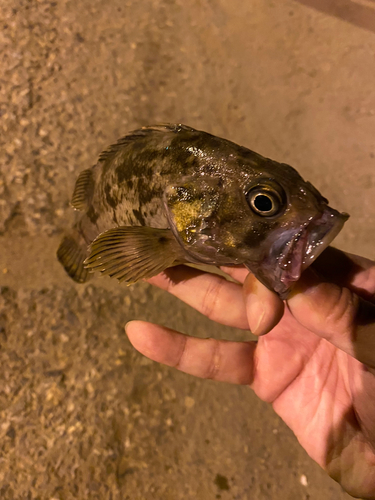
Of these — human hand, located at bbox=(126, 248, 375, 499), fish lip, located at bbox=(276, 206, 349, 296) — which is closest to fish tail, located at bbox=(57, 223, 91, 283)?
human hand, located at bbox=(126, 248, 375, 499)

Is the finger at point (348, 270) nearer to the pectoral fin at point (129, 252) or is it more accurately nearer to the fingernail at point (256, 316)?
the fingernail at point (256, 316)

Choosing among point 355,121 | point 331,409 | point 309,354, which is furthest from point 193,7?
point 331,409

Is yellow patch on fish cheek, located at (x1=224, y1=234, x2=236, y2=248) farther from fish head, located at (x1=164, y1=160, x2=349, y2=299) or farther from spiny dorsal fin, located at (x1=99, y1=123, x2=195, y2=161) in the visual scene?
spiny dorsal fin, located at (x1=99, y1=123, x2=195, y2=161)

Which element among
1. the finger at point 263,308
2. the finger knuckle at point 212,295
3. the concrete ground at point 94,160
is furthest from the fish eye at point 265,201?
the concrete ground at point 94,160

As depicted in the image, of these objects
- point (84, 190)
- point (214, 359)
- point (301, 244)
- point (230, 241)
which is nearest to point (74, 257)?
point (84, 190)

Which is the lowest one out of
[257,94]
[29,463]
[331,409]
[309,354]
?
[29,463]

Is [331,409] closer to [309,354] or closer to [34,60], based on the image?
[309,354]

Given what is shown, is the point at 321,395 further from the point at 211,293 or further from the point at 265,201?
the point at 265,201
